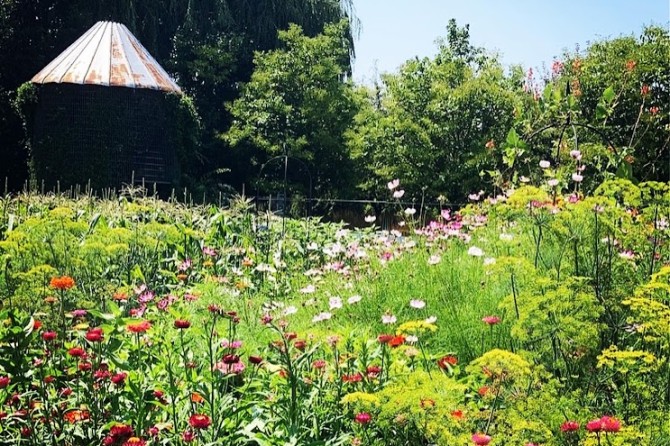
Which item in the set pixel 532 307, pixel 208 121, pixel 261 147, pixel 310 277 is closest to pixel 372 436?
pixel 532 307

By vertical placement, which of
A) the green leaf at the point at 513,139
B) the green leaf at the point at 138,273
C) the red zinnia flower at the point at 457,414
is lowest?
the green leaf at the point at 138,273

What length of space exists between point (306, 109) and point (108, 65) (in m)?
4.99

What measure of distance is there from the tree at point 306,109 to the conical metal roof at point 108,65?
115 inches

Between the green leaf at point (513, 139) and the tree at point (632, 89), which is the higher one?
the tree at point (632, 89)

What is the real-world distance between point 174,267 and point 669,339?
5.13 meters

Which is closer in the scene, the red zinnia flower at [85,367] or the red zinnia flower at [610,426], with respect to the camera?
the red zinnia flower at [610,426]

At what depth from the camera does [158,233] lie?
6.70 metres

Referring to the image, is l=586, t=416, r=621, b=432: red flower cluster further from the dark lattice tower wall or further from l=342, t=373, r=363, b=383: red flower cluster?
the dark lattice tower wall

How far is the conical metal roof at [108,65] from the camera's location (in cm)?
1722

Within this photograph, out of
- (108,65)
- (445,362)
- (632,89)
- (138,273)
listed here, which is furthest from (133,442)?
(108,65)

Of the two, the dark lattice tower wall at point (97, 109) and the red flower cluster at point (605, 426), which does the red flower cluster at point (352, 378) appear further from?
the dark lattice tower wall at point (97, 109)

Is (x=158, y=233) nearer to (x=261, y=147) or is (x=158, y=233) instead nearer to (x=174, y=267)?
(x=174, y=267)

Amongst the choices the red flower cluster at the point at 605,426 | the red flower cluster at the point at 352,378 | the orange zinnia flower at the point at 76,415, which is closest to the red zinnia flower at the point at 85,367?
the orange zinnia flower at the point at 76,415

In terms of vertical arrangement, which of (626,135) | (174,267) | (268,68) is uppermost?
(268,68)
